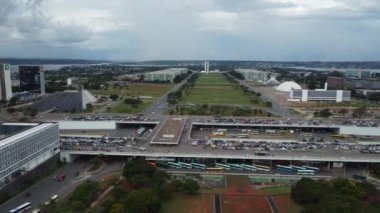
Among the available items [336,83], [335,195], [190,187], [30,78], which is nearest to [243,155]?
[190,187]

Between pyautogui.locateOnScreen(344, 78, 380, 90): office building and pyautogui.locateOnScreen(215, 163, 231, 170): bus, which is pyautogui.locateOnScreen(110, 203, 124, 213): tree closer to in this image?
pyautogui.locateOnScreen(215, 163, 231, 170): bus

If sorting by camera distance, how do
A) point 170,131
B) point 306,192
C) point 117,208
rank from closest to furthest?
point 117,208, point 306,192, point 170,131

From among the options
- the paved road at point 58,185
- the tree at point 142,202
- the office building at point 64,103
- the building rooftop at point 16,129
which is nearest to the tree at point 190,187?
the tree at point 142,202

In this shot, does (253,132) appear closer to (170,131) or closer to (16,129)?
(170,131)

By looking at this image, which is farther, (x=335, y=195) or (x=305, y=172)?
(x=305, y=172)

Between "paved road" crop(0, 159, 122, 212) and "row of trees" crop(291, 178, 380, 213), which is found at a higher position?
"row of trees" crop(291, 178, 380, 213)

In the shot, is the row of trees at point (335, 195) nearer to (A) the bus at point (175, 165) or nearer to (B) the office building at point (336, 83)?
(A) the bus at point (175, 165)

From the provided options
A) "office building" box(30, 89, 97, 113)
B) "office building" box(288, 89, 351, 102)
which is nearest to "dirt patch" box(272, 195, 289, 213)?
"office building" box(30, 89, 97, 113)
